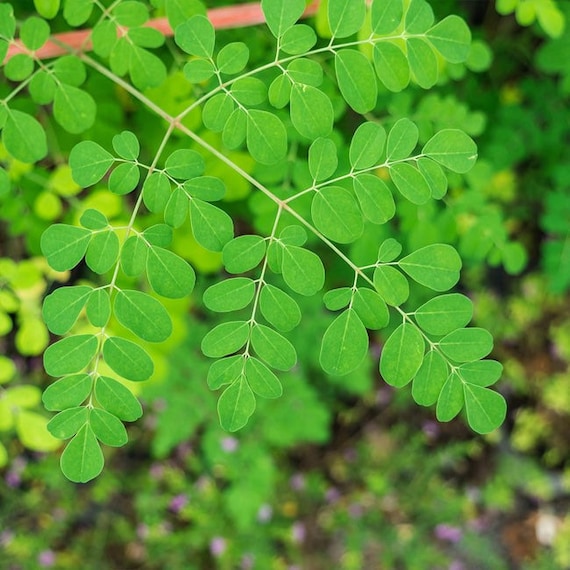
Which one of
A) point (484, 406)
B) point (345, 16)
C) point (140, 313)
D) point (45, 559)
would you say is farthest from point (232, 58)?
point (45, 559)

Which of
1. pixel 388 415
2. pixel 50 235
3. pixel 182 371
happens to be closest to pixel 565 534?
pixel 388 415

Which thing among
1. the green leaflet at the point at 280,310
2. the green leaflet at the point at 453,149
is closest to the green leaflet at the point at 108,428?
the green leaflet at the point at 280,310

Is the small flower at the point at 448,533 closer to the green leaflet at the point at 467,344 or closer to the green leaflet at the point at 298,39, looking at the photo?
the green leaflet at the point at 467,344

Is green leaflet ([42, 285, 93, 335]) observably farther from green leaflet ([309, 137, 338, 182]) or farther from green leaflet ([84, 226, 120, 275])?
green leaflet ([309, 137, 338, 182])

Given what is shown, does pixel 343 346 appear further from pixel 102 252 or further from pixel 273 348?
pixel 102 252

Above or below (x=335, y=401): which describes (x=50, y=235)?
above

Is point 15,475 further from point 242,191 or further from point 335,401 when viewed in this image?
point 242,191
